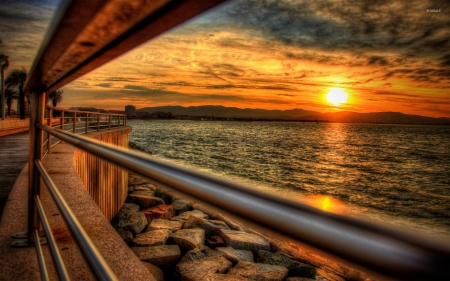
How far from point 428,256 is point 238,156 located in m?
48.4

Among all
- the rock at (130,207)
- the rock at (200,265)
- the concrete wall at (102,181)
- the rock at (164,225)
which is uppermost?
the concrete wall at (102,181)

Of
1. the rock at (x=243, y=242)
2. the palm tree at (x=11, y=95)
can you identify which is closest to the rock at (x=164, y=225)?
the rock at (x=243, y=242)

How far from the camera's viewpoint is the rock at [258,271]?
561 cm

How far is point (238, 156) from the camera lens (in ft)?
159

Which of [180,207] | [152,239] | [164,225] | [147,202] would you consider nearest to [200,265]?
[152,239]

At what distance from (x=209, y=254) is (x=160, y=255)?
3.13ft

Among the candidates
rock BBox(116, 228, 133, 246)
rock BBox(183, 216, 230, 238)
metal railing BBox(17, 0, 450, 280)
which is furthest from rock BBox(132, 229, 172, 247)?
metal railing BBox(17, 0, 450, 280)

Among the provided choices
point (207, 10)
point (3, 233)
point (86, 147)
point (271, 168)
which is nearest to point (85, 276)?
point (3, 233)

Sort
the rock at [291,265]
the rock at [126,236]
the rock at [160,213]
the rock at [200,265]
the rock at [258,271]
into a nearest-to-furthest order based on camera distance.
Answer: the rock at [200,265] → the rock at [258,271] → the rock at [291,265] → the rock at [126,236] → the rock at [160,213]

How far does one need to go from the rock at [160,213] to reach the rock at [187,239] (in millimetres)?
2463

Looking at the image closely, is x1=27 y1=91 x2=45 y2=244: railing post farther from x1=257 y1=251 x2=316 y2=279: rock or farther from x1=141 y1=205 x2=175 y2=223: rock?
x1=141 y1=205 x2=175 y2=223: rock

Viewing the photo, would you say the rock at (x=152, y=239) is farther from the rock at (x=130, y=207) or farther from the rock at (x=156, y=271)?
the rock at (x=130, y=207)

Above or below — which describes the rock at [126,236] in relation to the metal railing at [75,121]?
below

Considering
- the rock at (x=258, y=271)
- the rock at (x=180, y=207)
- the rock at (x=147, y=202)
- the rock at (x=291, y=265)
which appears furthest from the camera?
the rock at (x=180, y=207)
